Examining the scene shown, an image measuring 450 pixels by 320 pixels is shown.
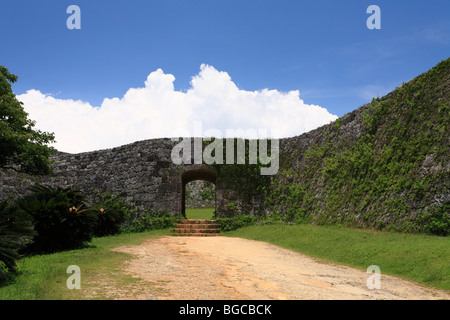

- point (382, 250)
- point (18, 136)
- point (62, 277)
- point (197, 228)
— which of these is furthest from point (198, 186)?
point (62, 277)

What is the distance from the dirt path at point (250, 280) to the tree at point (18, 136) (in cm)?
830

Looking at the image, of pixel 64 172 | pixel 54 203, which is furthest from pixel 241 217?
pixel 64 172

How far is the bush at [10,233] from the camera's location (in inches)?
185

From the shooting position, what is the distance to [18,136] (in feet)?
41.7

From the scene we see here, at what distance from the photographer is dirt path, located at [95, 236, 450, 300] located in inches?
167

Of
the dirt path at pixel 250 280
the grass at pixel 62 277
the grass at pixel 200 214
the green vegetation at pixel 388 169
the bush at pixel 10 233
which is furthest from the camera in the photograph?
the grass at pixel 200 214

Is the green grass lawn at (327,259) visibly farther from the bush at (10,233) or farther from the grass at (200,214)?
the grass at (200,214)

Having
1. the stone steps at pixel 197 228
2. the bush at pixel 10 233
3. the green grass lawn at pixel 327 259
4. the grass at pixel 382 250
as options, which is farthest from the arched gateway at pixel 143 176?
the bush at pixel 10 233

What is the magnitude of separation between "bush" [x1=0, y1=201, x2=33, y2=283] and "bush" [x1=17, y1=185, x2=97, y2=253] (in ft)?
7.28

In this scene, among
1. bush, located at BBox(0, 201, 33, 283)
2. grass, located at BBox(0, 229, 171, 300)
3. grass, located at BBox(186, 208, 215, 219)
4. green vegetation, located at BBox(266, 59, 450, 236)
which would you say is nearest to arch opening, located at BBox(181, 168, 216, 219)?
grass, located at BBox(186, 208, 215, 219)

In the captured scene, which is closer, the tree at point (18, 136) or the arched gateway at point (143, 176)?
the tree at point (18, 136)

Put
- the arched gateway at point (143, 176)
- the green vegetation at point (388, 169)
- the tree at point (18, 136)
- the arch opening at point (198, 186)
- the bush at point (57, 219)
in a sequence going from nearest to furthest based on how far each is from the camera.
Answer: the bush at point (57, 219) < the green vegetation at point (388, 169) < the tree at point (18, 136) < the arched gateway at point (143, 176) < the arch opening at point (198, 186)

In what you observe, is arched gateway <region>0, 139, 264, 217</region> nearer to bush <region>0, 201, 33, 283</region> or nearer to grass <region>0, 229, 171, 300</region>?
grass <region>0, 229, 171, 300</region>

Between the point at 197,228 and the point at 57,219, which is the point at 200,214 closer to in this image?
the point at 197,228
